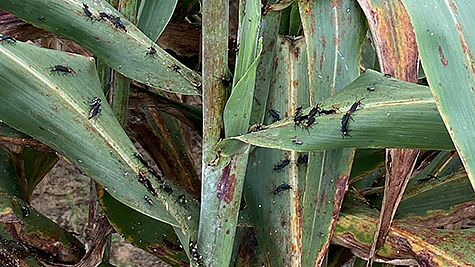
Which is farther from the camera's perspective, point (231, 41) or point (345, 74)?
point (231, 41)

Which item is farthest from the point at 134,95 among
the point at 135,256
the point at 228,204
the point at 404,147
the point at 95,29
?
the point at 135,256

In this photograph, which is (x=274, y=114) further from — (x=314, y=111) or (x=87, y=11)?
(x=87, y=11)

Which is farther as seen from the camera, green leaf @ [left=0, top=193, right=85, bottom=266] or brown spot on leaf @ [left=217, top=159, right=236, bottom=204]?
green leaf @ [left=0, top=193, right=85, bottom=266]

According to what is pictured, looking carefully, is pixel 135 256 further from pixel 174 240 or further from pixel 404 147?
pixel 404 147

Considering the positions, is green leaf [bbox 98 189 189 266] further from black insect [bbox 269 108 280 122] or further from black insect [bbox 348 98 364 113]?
black insect [bbox 348 98 364 113]

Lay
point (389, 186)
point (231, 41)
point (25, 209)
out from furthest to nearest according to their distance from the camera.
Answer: point (231, 41)
point (25, 209)
point (389, 186)

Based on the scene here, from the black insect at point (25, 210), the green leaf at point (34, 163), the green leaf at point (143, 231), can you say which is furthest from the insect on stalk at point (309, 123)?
the green leaf at point (34, 163)

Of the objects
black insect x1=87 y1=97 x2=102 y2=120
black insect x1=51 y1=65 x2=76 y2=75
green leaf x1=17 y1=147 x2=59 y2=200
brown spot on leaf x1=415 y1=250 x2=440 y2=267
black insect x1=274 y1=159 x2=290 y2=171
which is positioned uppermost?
black insect x1=51 y1=65 x2=76 y2=75

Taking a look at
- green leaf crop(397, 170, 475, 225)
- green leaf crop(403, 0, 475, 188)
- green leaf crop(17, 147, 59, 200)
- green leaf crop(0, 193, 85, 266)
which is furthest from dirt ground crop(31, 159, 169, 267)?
green leaf crop(403, 0, 475, 188)
